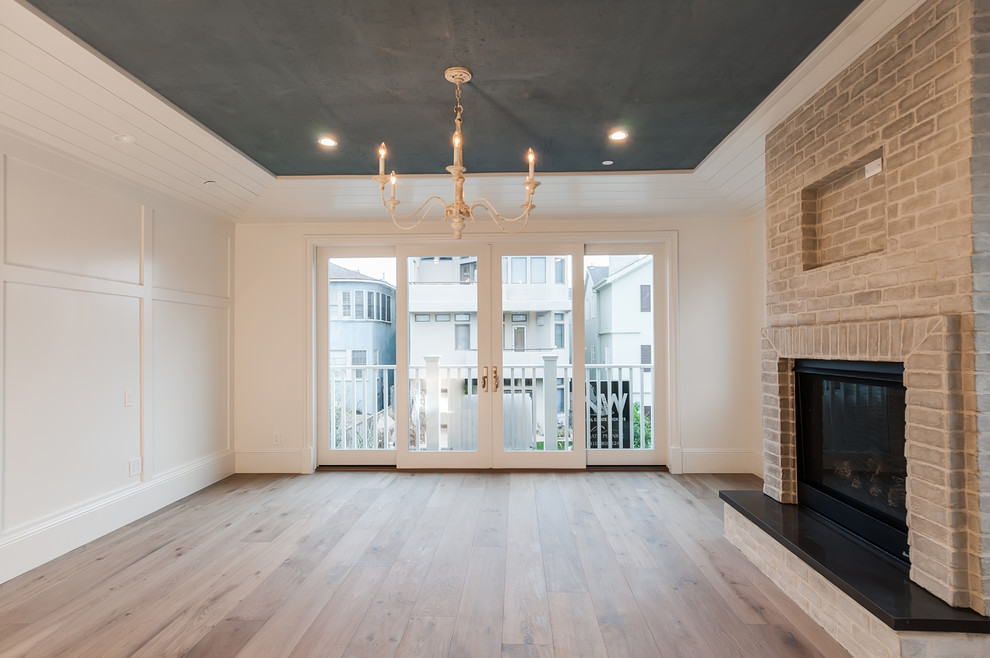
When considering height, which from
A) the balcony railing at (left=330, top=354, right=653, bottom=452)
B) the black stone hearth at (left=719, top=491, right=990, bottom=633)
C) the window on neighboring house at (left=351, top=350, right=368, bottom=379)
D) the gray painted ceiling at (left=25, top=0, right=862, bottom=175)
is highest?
the gray painted ceiling at (left=25, top=0, right=862, bottom=175)

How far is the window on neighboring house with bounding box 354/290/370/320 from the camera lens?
557cm

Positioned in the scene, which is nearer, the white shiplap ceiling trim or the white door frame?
the white shiplap ceiling trim

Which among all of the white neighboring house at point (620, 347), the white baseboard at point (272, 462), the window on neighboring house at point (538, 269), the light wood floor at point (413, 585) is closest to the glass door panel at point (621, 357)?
the white neighboring house at point (620, 347)

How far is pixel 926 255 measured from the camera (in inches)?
83.0

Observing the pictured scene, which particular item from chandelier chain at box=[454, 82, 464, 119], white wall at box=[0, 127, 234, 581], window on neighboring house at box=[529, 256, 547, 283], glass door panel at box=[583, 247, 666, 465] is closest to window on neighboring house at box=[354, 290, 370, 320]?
white wall at box=[0, 127, 234, 581]

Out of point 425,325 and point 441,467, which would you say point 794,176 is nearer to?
point 425,325

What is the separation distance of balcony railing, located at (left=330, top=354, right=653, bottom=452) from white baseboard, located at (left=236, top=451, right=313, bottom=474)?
3.16 ft

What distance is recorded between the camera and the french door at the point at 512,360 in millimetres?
5406

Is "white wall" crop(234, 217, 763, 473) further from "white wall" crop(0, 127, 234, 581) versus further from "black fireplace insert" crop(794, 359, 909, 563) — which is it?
"black fireplace insert" crop(794, 359, 909, 563)

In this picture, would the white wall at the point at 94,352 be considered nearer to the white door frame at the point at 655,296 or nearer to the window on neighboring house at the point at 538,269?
the white door frame at the point at 655,296

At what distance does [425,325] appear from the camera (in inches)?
216

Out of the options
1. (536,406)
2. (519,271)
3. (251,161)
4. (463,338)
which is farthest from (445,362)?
(251,161)

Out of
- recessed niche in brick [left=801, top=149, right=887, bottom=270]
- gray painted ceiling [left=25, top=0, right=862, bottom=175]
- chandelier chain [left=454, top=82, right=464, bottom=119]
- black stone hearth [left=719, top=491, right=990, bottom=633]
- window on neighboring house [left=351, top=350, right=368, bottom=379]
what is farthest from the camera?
window on neighboring house [left=351, top=350, right=368, bottom=379]

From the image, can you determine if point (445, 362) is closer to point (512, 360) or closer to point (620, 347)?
point (512, 360)
